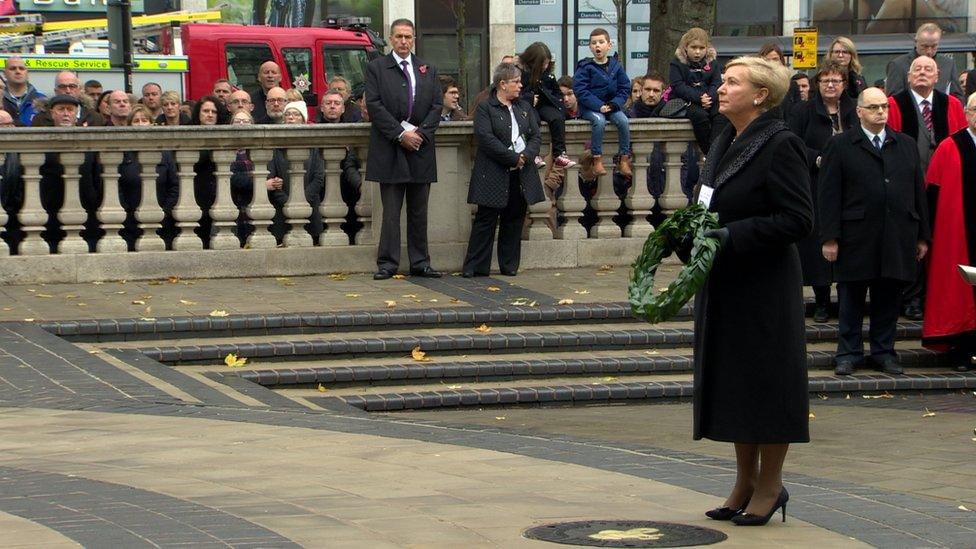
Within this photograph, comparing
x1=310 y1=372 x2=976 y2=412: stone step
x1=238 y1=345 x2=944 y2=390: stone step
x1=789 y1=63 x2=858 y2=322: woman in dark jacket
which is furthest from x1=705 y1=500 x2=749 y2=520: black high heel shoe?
x1=789 y1=63 x2=858 y2=322: woman in dark jacket

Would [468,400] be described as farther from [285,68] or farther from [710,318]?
[285,68]

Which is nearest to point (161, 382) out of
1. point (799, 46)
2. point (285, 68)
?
point (799, 46)

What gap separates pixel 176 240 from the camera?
1466cm

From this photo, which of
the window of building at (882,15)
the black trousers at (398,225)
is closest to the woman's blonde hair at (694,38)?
the black trousers at (398,225)

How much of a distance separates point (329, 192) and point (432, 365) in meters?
3.61

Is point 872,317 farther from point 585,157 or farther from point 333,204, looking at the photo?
point 333,204

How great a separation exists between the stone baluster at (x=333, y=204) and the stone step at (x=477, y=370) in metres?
3.37

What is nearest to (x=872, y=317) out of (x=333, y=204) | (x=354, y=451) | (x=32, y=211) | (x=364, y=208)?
(x=364, y=208)

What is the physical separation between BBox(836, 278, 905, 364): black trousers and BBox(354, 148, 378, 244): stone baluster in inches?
173

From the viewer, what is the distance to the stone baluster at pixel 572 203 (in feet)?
51.0

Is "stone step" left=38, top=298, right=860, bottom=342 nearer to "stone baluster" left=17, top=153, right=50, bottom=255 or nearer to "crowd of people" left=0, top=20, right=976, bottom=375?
"crowd of people" left=0, top=20, right=976, bottom=375

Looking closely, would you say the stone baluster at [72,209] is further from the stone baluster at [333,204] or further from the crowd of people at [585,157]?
the stone baluster at [333,204]

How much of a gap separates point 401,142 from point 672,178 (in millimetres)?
2654

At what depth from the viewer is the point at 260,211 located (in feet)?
48.4
